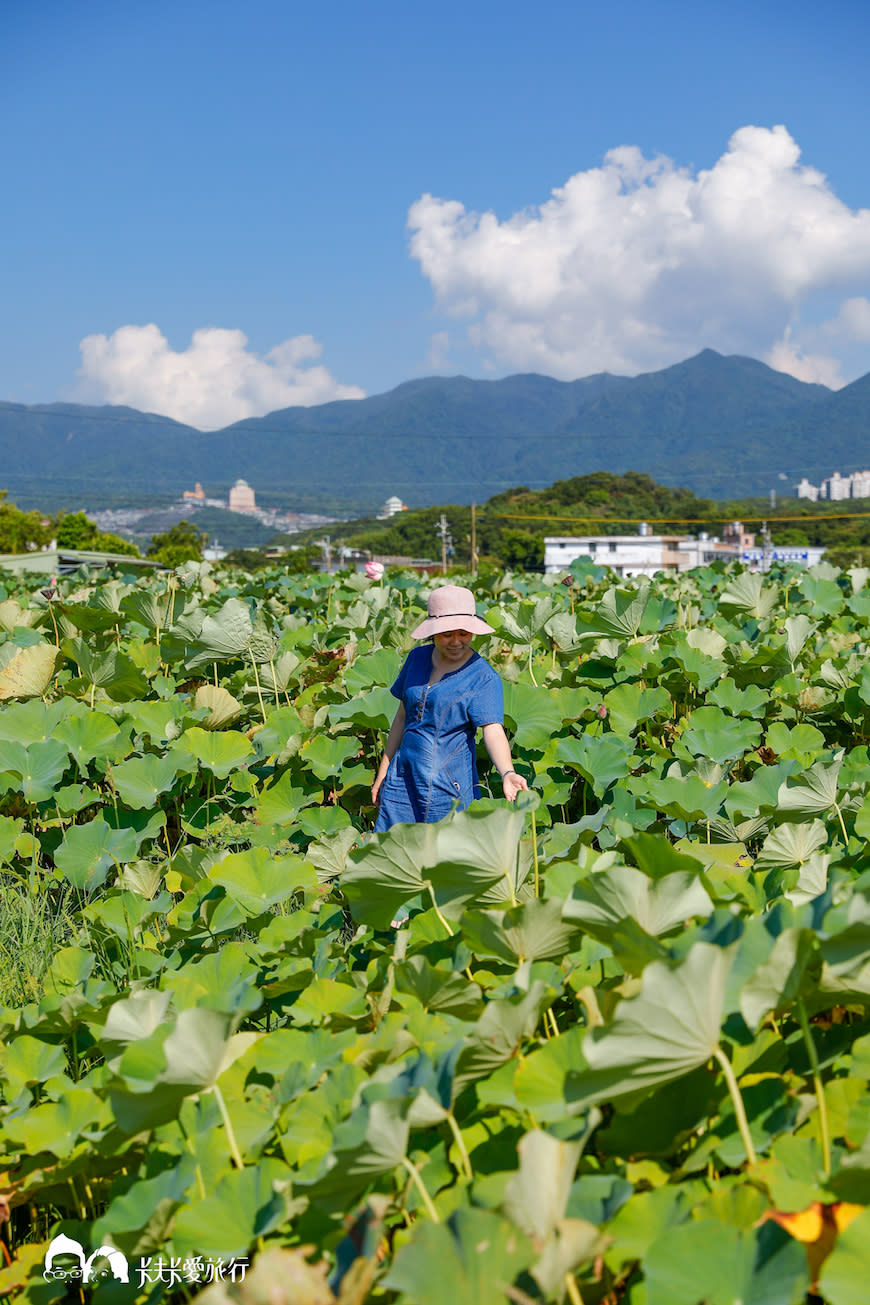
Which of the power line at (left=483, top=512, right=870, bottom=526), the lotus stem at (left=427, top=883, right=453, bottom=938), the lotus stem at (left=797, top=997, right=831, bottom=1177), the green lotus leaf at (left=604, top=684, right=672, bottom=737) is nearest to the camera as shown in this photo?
the lotus stem at (left=797, top=997, right=831, bottom=1177)

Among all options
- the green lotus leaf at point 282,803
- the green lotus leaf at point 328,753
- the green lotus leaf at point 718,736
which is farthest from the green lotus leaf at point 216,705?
the green lotus leaf at point 718,736

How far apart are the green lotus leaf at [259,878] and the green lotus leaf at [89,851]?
23.3 inches

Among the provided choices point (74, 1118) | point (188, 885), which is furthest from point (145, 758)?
point (74, 1118)

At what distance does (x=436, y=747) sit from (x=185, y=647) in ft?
5.98

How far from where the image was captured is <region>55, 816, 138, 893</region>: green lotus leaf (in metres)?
2.68

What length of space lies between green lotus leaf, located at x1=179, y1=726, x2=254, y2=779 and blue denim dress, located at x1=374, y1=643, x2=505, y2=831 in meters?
0.60

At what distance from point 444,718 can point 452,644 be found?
0.72 ft

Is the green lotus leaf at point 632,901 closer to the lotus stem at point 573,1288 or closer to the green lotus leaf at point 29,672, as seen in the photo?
the lotus stem at point 573,1288

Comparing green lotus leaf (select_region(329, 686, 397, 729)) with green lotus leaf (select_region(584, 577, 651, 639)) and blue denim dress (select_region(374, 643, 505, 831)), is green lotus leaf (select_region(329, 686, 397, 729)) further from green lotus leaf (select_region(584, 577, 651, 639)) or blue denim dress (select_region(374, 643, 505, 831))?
green lotus leaf (select_region(584, 577, 651, 639))

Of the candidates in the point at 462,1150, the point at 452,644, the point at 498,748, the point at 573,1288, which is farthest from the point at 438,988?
the point at 452,644

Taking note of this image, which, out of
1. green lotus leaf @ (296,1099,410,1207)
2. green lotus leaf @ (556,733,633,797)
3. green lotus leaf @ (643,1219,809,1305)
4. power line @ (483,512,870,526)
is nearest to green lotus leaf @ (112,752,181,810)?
green lotus leaf @ (556,733,633,797)

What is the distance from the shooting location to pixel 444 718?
2.87 meters

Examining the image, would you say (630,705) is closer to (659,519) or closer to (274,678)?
(274,678)

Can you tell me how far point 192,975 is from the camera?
181cm
